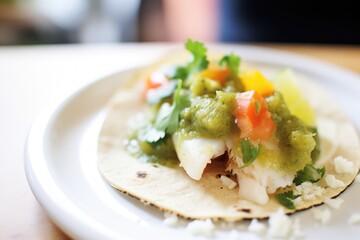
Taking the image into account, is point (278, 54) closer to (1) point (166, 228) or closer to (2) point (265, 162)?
(2) point (265, 162)

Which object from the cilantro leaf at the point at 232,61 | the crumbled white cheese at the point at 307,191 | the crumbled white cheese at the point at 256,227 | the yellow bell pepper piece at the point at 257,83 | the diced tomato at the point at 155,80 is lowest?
the crumbled white cheese at the point at 256,227

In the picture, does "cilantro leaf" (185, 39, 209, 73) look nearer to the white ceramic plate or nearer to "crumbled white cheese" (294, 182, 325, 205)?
the white ceramic plate

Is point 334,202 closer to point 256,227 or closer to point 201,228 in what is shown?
point 256,227

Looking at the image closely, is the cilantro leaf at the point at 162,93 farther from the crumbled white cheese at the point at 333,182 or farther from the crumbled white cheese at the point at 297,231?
the crumbled white cheese at the point at 297,231

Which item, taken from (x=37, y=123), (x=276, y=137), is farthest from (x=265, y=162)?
(x=37, y=123)

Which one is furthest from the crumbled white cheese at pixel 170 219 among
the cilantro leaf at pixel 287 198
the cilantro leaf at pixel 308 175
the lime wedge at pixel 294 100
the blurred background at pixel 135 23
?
the blurred background at pixel 135 23

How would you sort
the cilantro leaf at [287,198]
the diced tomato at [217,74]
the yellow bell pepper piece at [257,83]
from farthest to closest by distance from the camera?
the diced tomato at [217,74] < the yellow bell pepper piece at [257,83] < the cilantro leaf at [287,198]

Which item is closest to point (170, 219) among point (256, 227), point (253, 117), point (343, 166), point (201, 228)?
point (201, 228)
